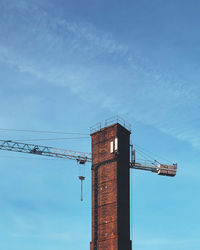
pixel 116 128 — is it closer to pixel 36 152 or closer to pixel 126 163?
pixel 126 163

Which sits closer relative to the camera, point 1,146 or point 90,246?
point 90,246

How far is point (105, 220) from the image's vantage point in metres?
69.6

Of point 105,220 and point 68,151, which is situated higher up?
point 68,151

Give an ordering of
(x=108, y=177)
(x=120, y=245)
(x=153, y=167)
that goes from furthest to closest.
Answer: (x=153, y=167) < (x=108, y=177) < (x=120, y=245)

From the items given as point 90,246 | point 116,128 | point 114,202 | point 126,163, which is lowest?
point 90,246

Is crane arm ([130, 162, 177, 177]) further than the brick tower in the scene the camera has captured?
Yes

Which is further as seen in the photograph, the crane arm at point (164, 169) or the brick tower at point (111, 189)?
the crane arm at point (164, 169)

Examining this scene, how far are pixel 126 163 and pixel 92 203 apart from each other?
883 centimetres

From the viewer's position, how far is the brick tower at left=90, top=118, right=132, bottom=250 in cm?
6806

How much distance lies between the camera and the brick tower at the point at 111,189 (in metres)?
68.1

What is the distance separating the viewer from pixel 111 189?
70500 mm

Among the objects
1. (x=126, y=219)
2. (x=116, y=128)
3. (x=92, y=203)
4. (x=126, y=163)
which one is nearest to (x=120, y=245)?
(x=126, y=219)

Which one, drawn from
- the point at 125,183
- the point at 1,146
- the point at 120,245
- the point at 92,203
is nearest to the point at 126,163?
the point at 125,183

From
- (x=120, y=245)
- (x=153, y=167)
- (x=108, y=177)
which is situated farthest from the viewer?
(x=153, y=167)
